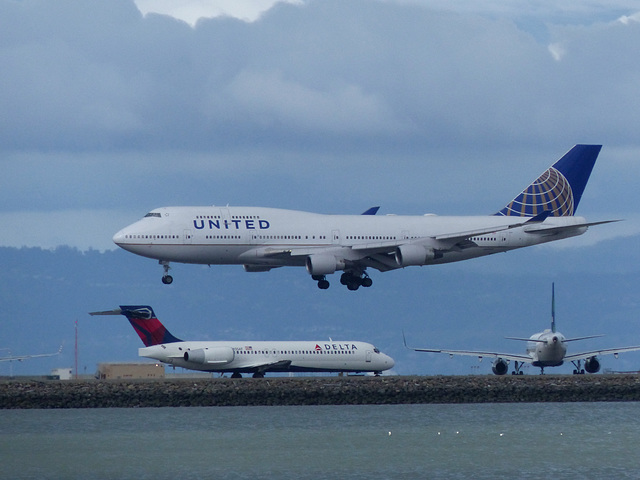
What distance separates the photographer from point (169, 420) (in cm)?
8825

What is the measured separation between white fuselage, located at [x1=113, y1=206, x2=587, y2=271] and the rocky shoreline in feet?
25.7

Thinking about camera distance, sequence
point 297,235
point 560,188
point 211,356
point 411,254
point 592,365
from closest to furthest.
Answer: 1. point 297,235
2. point 411,254
3. point 211,356
4. point 560,188
5. point 592,365

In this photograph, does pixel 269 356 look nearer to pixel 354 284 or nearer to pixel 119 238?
pixel 354 284

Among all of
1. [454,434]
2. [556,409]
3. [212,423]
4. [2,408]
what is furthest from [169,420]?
[556,409]

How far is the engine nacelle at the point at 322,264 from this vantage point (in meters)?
93.8

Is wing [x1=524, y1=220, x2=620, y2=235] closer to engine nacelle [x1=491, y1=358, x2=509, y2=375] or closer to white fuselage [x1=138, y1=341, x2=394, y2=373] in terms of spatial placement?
white fuselage [x1=138, y1=341, x2=394, y2=373]

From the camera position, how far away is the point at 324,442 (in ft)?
257

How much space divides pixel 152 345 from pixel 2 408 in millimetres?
18735

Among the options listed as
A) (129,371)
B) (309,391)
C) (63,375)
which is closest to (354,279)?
(309,391)

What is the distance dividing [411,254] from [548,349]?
27.5 m

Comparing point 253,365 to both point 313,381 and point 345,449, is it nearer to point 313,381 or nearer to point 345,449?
point 313,381

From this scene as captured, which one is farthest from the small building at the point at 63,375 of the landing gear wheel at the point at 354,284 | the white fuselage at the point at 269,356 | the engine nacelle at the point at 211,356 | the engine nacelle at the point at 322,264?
the engine nacelle at the point at 322,264

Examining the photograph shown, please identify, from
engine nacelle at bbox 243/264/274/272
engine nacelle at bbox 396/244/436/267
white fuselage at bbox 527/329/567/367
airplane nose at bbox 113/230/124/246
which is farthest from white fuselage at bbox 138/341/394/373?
white fuselage at bbox 527/329/567/367

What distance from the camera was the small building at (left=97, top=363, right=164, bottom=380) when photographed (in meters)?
118
